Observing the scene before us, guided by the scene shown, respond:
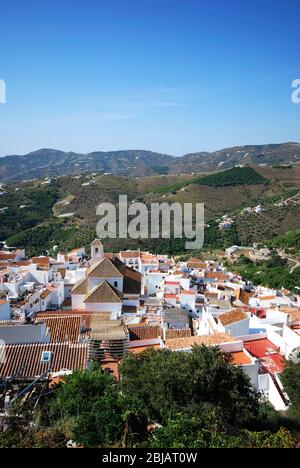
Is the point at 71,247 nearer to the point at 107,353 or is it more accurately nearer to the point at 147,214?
the point at 147,214

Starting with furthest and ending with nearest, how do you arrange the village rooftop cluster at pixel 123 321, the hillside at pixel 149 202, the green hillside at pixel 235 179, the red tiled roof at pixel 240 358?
the green hillside at pixel 235 179 → the hillside at pixel 149 202 → the red tiled roof at pixel 240 358 → the village rooftop cluster at pixel 123 321

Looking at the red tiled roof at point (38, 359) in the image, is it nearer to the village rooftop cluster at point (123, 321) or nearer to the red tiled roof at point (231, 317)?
the village rooftop cluster at point (123, 321)

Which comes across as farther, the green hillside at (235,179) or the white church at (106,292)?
the green hillside at (235,179)

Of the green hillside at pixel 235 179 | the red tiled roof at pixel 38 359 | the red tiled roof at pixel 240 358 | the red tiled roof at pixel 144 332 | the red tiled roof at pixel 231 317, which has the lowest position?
the red tiled roof at pixel 144 332

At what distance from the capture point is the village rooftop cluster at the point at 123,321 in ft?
38.2

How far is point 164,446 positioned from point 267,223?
66349 mm

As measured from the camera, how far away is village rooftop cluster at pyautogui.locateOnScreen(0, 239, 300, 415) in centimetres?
1163

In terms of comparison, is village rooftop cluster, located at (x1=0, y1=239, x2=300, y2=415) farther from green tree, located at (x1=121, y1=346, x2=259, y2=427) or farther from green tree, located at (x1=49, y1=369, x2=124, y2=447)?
green tree, located at (x1=121, y1=346, x2=259, y2=427)

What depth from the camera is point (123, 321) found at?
1952 cm

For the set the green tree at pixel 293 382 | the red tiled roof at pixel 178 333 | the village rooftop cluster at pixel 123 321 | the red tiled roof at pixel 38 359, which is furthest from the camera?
the red tiled roof at pixel 178 333

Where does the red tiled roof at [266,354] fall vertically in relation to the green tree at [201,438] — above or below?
below

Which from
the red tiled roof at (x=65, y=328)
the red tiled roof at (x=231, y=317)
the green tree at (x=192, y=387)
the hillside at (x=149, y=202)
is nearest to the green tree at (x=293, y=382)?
the green tree at (x=192, y=387)

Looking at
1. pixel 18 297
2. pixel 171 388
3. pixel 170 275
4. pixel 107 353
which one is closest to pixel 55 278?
pixel 18 297

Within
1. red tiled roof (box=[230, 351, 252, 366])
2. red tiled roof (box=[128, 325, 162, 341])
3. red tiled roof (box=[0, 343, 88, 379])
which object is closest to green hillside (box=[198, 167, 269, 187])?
red tiled roof (box=[128, 325, 162, 341])
